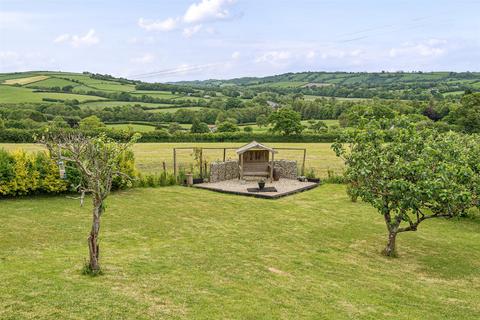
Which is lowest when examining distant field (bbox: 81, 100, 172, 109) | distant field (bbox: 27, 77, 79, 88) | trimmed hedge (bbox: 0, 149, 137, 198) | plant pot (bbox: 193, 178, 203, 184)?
plant pot (bbox: 193, 178, 203, 184)

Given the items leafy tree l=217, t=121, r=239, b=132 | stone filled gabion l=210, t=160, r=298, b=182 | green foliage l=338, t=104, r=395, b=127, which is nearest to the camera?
stone filled gabion l=210, t=160, r=298, b=182

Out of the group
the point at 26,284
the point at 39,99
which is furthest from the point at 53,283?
the point at 39,99

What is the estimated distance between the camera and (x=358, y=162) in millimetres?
13398

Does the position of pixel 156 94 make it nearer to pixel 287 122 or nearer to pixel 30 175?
pixel 287 122

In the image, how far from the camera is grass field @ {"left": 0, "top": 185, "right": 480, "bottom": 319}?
8203 mm

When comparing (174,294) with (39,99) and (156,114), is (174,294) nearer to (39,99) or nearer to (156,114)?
(156,114)

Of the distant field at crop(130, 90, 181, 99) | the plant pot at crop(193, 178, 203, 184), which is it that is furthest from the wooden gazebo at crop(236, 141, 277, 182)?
the distant field at crop(130, 90, 181, 99)

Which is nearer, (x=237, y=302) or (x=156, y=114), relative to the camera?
(x=237, y=302)

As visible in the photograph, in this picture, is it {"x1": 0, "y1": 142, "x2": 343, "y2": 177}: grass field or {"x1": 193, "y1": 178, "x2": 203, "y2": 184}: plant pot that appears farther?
{"x1": 0, "y1": 142, "x2": 343, "y2": 177}: grass field

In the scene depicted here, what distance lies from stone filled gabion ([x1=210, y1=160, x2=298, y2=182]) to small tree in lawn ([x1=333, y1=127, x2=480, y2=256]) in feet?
44.9

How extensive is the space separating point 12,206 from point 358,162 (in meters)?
13.8

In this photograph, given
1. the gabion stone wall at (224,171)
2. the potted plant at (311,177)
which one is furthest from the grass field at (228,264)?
the potted plant at (311,177)

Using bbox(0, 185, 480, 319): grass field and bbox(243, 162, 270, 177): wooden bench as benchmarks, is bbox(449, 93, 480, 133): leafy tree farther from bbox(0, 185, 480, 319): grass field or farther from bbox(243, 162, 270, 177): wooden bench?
bbox(0, 185, 480, 319): grass field

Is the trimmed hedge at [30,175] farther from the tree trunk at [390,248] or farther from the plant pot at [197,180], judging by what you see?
the tree trunk at [390,248]
